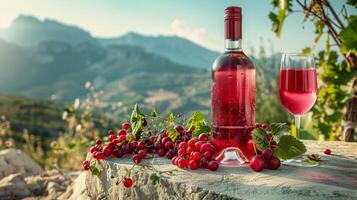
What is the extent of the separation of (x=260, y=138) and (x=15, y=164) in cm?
341

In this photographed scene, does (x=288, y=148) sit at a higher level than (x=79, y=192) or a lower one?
higher

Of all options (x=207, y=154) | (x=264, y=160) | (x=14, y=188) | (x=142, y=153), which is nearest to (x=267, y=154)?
(x=264, y=160)

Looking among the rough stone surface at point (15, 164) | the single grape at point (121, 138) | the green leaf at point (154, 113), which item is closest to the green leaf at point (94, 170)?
the single grape at point (121, 138)

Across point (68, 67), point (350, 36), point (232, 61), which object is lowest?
point (232, 61)

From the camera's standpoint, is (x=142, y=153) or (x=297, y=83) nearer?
(x=297, y=83)

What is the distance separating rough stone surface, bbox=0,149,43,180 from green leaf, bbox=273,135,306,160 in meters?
3.35

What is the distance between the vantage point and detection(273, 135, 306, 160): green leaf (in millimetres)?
2234

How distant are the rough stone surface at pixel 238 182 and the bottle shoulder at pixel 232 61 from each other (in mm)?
506

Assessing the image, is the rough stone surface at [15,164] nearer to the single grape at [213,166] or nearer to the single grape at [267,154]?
the single grape at [213,166]

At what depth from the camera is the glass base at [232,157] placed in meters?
2.34

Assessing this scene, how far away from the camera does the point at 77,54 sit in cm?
15975

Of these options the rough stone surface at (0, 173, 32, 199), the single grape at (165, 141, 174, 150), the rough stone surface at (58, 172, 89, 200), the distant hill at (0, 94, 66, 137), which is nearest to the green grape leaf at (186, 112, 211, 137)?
the single grape at (165, 141, 174, 150)

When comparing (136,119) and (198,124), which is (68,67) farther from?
(136,119)

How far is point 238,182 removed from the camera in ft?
6.78
